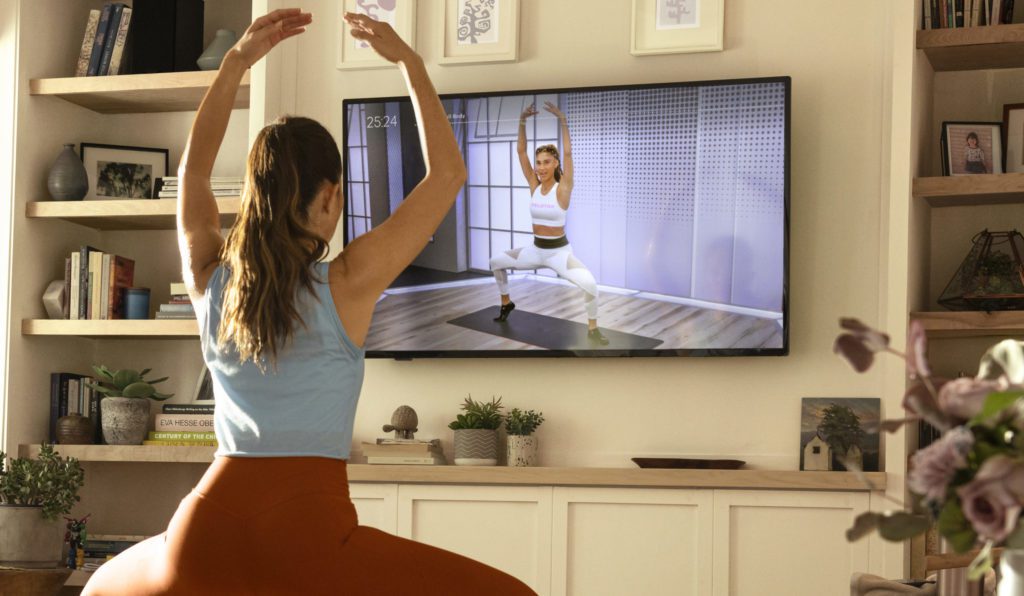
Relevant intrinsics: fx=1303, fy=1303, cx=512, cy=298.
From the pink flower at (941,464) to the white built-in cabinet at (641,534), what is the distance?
3131 mm

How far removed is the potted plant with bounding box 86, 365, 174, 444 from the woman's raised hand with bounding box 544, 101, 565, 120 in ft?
5.77

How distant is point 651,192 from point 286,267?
2738 millimetres

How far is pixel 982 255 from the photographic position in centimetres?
409

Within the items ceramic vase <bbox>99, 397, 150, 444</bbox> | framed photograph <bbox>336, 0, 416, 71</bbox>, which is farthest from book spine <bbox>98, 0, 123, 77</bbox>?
ceramic vase <bbox>99, 397, 150, 444</bbox>

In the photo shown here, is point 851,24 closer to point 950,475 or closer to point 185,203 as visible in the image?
point 185,203

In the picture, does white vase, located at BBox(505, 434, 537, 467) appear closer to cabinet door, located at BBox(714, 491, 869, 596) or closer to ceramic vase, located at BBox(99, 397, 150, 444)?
cabinet door, located at BBox(714, 491, 869, 596)

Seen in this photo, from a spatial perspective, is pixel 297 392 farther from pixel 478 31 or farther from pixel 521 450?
pixel 478 31

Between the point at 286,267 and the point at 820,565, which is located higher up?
the point at 286,267

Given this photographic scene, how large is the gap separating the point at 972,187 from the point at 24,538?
328 centimetres

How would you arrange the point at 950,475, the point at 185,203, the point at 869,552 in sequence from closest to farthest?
1. the point at 950,475
2. the point at 185,203
3. the point at 869,552

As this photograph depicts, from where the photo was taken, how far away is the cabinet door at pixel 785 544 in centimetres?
394

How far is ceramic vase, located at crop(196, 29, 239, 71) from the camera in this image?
16.0ft

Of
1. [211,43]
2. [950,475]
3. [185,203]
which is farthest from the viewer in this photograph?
[211,43]

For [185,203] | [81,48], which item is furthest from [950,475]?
[81,48]
